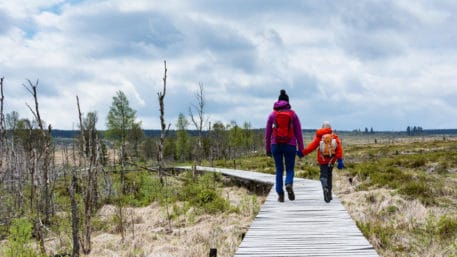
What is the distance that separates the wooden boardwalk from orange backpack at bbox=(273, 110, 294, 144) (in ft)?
4.52

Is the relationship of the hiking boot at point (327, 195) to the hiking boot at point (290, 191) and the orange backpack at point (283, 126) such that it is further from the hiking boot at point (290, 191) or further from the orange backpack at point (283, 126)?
the orange backpack at point (283, 126)

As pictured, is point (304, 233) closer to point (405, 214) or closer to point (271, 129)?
point (271, 129)

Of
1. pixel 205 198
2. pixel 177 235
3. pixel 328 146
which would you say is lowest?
pixel 177 235

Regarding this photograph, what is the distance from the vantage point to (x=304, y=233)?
→ 5.97 m

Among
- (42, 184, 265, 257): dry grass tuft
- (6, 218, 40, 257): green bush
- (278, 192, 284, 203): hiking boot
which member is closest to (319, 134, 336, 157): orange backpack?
(278, 192, 284, 203): hiking boot

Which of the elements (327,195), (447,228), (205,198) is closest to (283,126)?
(327,195)

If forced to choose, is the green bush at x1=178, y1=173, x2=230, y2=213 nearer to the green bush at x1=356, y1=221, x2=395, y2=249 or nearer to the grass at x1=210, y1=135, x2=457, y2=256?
the grass at x1=210, y1=135, x2=457, y2=256

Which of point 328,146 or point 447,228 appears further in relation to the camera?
point 328,146

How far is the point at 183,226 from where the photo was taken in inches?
420

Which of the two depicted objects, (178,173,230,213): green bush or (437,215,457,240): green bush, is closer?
(437,215,457,240): green bush

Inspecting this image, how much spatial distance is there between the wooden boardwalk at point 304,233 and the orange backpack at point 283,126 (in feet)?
4.52

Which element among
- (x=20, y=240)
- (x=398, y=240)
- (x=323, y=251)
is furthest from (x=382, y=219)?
(x=20, y=240)

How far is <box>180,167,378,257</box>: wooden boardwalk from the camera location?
16.5 feet

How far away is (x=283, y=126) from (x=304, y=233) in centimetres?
234
